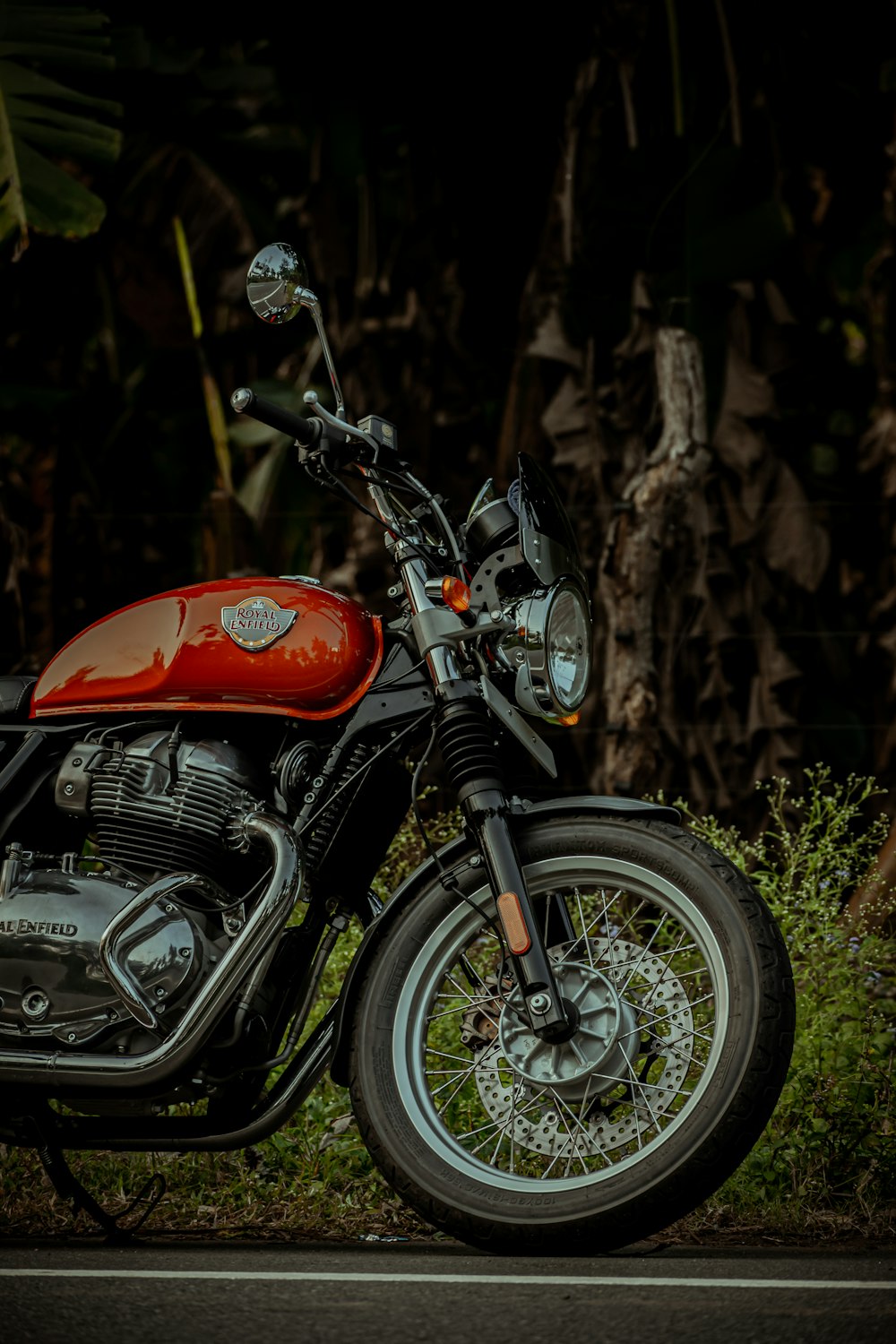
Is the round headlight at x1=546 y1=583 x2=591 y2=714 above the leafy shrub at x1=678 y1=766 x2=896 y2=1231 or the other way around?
above

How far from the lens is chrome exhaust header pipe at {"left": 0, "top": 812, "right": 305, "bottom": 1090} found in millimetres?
3047

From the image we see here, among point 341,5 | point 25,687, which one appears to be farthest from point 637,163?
point 25,687

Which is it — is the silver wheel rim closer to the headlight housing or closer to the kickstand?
the headlight housing

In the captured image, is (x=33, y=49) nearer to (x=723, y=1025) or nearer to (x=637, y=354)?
(x=637, y=354)

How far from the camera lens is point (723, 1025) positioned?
9.12ft

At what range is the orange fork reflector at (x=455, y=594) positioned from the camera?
3131 mm

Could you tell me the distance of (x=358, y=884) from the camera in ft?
10.9

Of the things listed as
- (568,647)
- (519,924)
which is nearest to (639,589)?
(568,647)

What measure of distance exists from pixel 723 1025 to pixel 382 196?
24.5 ft

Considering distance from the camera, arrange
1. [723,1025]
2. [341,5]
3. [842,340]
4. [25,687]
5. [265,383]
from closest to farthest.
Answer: [723,1025], [25,687], [341,5], [265,383], [842,340]

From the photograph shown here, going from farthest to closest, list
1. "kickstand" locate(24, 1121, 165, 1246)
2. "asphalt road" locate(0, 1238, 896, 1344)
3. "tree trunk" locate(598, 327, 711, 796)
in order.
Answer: "tree trunk" locate(598, 327, 711, 796) < "kickstand" locate(24, 1121, 165, 1246) < "asphalt road" locate(0, 1238, 896, 1344)

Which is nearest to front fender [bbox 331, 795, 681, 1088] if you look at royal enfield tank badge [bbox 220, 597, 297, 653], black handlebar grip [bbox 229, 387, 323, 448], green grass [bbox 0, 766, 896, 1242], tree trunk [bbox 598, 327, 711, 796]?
royal enfield tank badge [bbox 220, 597, 297, 653]

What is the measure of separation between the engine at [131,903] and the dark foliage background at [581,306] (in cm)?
293

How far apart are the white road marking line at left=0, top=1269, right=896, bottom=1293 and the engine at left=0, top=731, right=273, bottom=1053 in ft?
1.59
